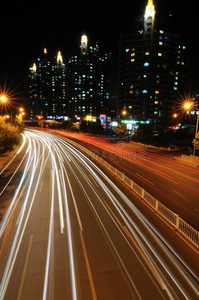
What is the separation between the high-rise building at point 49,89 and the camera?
179587 millimetres

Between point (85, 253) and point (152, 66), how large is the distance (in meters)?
101

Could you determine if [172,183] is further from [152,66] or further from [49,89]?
[49,89]

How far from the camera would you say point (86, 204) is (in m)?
13.1

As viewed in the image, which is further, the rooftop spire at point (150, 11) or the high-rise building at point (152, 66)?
the high-rise building at point (152, 66)

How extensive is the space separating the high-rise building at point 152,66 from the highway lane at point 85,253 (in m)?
86.0

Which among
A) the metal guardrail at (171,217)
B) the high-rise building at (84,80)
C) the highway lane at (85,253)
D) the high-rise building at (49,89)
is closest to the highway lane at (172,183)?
the metal guardrail at (171,217)

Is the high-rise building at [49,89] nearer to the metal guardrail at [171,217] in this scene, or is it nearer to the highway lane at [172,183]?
the highway lane at [172,183]

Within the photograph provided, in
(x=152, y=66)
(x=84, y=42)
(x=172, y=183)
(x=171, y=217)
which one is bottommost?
(x=171, y=217)

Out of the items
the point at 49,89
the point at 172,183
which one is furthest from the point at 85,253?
the point at 49,89

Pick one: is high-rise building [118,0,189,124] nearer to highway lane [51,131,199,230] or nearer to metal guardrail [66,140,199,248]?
highway lane [51,131,199,230]

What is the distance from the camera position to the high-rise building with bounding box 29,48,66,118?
7070 inches

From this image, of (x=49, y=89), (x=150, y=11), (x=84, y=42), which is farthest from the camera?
(x=49, y=89)

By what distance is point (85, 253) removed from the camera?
26.9 feet

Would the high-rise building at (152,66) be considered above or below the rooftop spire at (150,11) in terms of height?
below
